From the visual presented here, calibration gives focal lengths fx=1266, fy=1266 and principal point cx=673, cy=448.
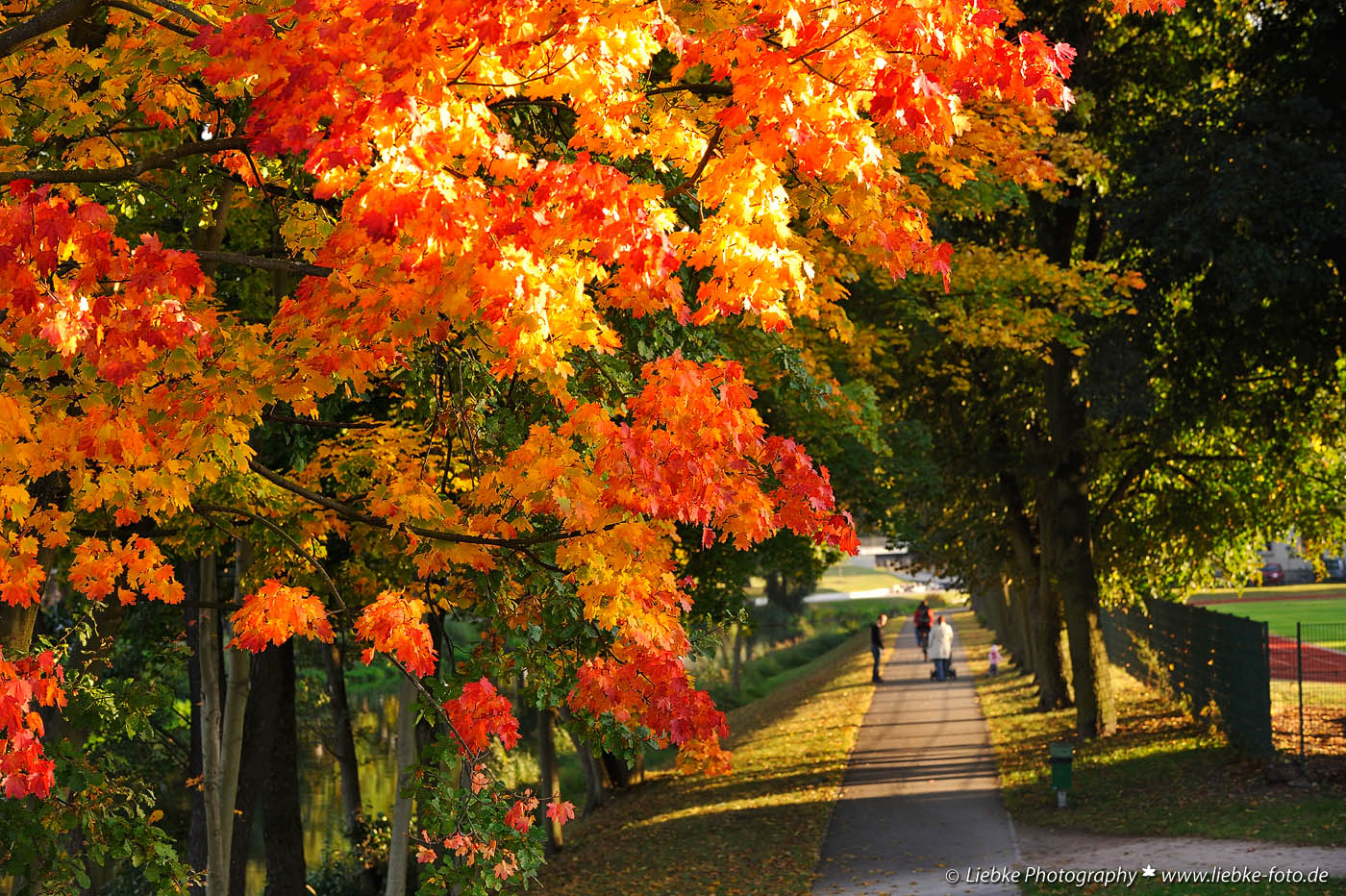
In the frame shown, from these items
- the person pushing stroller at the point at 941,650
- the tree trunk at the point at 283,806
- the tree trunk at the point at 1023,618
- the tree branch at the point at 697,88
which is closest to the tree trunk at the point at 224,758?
the tree trunk at the point at 283,806

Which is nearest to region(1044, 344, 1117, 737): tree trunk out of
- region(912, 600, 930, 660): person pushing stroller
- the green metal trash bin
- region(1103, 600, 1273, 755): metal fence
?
region(1103, 600, 1273, 755): metal fence

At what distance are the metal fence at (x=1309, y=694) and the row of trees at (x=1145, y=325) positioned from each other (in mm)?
2868

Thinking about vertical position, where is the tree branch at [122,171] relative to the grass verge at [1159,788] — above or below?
above

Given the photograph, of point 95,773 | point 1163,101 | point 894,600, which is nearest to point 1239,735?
point 1163,101

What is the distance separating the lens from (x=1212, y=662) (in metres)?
19.5

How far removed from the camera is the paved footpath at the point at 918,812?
539 inches

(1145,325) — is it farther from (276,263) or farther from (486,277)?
(486,277)

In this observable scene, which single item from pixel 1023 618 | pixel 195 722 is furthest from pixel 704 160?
pixel 1023 618

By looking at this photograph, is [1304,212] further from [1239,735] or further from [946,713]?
[946,713]

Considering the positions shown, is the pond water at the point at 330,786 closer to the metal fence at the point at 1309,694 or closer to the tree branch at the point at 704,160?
the metal fence at the point at 1309,694

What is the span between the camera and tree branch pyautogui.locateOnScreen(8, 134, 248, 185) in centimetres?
542

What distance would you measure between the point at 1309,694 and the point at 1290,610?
2726cm

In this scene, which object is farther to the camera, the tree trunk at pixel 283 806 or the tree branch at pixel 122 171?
the tree trunk at pixel 283 806

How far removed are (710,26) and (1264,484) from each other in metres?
20.8
